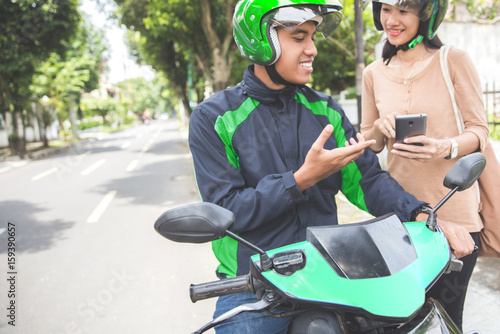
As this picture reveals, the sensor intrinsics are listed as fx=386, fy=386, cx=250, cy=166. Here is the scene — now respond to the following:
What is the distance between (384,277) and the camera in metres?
0.98

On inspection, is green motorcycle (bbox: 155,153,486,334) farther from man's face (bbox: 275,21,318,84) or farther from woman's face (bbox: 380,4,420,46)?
woman's face (bbox: 380,4,420,46)

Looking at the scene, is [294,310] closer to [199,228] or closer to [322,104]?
[199,228]

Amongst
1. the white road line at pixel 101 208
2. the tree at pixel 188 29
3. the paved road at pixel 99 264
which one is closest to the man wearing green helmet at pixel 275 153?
the paved road at pixel 99 264

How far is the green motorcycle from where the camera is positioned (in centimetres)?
94

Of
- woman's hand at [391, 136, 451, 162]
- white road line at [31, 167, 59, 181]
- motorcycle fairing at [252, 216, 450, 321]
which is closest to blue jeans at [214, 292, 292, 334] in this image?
motorcycle fairing at [252, 216, 450, 321]

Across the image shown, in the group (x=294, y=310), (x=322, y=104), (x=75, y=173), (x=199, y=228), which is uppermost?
(x=322, y=104)

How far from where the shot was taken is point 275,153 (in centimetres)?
149

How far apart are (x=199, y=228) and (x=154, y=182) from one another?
8.52 metres

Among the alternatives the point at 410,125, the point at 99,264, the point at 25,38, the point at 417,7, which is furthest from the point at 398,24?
the point at 25,38

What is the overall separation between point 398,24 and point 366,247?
115 cm

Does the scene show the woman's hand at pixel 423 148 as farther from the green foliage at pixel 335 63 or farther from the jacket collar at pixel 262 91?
the green foliage at pixel 335 63

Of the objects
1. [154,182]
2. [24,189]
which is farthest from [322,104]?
[24,189]

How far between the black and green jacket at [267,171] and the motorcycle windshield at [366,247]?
0.83 feet

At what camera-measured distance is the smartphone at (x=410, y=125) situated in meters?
1.47
